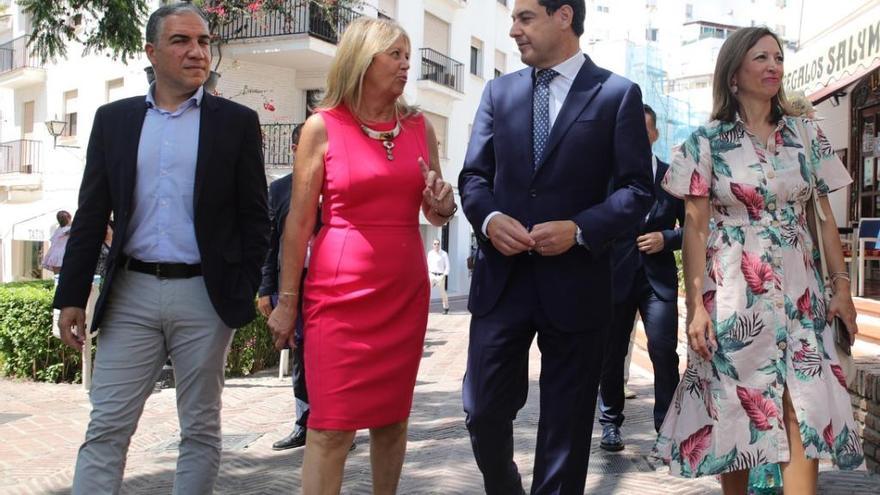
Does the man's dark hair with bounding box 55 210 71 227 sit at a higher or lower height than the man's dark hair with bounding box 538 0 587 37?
lower

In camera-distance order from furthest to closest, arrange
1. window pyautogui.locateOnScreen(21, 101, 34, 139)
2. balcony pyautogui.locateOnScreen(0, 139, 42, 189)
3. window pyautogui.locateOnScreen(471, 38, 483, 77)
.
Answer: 1. window pyautogui.locateOnScreen(471, 38, 483, 77)
2. window pyautogui.locateOnScreen(21, 101, 34, 139)
3. balcony pyautogui.locateOnScreen(0, 139, 42, 189)

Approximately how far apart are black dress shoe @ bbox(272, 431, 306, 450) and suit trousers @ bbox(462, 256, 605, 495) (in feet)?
8.41

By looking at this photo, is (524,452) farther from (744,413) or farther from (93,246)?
(93,246)

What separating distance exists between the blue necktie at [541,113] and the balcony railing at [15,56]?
88.6 ft

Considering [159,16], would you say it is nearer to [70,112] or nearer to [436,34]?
[70,112]

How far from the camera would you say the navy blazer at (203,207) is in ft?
10.7

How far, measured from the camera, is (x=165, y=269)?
327cm

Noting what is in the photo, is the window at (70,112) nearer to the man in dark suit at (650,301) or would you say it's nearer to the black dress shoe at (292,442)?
the black dress shoe at (292,442)

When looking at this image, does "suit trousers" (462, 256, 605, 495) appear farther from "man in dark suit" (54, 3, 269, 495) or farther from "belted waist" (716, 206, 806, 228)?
"man in dark suit" (54, 3, 269, 495)

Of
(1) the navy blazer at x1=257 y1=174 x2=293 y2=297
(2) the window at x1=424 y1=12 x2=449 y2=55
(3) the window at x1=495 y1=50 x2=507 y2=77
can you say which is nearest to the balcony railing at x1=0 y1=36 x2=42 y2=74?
(2) the window at x1=424 y1=12 x2=449 y2=55

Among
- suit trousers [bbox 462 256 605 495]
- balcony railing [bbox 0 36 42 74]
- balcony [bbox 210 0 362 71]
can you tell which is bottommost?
suit trousers [bbox 462 256 605 495]

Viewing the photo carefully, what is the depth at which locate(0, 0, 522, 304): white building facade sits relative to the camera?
22047mm

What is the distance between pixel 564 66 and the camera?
3.26 metres

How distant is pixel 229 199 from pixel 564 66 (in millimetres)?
1435
